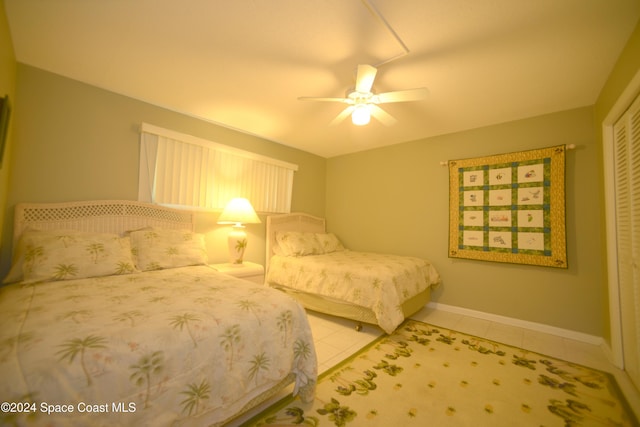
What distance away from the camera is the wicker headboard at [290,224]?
3.67 meters

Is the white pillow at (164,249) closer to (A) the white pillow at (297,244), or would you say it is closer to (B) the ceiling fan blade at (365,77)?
(A) the white pillow at (297,244)

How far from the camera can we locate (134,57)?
1.98 metres

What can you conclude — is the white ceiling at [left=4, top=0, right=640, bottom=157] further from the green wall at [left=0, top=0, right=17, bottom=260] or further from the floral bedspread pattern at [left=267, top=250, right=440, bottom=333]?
the floral bedspread pattern at [left=267, top=250, right=440, bottom=333]

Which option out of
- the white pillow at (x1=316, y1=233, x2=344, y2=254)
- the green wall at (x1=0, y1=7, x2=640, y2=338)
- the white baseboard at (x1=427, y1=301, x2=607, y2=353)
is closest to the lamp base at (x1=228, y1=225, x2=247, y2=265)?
the green wall at (x1=0, y1=7, x2=640, y2=338)

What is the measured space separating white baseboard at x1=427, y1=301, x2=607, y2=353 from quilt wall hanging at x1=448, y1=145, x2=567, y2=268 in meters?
0.68

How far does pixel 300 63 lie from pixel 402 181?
2431mm

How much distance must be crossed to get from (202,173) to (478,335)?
362 centimetres

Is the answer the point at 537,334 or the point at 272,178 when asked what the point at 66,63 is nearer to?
the point at 272,178

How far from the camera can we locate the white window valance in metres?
2.69

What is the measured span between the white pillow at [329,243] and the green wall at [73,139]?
232 cm

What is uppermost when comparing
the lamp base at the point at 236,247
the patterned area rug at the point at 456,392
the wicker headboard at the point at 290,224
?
the wicker headboard at the point at 290,224

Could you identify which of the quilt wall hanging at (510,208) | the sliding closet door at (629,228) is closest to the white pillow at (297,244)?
the quilt wall hanging at (510,208)

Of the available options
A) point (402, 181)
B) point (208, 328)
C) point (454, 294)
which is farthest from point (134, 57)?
point (454, 294)

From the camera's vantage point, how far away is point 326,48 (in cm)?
179
